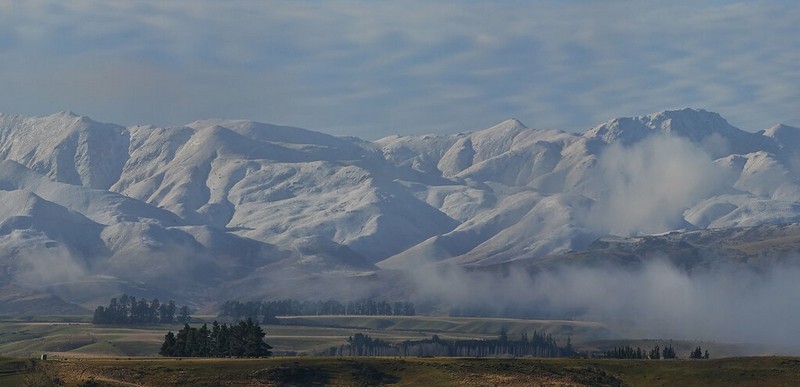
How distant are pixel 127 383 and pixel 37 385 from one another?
15.3 metres

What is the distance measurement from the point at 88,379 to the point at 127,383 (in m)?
5.82

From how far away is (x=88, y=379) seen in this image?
7781 inches

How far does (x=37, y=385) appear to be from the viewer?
188 meters

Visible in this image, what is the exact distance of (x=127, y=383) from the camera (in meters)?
199

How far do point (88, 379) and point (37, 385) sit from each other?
432 inches
